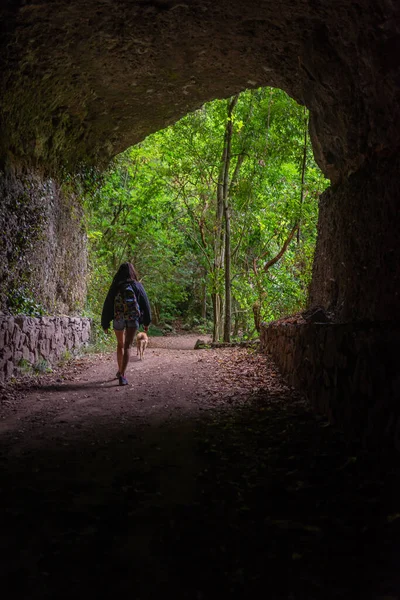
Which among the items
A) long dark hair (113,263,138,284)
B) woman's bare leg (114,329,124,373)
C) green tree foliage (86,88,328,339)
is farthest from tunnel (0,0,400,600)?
green tree foliage (86,88,328,339)

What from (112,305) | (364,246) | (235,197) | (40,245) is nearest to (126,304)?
A: (112,305)

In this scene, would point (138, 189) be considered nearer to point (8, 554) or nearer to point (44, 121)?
point (44, 121)

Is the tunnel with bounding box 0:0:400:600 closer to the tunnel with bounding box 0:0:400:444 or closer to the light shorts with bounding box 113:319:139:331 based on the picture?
the tunnel with bounding box 0:0:400:444

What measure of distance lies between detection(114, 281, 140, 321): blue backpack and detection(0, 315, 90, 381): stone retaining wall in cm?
156

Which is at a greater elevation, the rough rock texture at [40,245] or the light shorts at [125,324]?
the rough rock texture at [40,245]

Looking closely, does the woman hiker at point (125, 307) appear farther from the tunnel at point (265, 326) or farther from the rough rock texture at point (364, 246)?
the rough rock texture at point (364, 246)

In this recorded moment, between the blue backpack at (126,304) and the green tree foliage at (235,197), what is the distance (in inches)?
196

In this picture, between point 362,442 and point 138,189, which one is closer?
point 362,442

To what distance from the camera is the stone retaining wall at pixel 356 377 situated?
3.57 m

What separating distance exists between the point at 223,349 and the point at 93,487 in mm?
11027

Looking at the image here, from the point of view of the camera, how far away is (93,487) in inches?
132

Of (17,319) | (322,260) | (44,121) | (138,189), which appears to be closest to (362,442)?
(322,260)

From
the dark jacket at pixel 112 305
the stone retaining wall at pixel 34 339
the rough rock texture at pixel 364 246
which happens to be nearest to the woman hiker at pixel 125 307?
the dark jacket at pixel 112 305

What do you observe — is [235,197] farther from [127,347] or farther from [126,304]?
[127,347]
